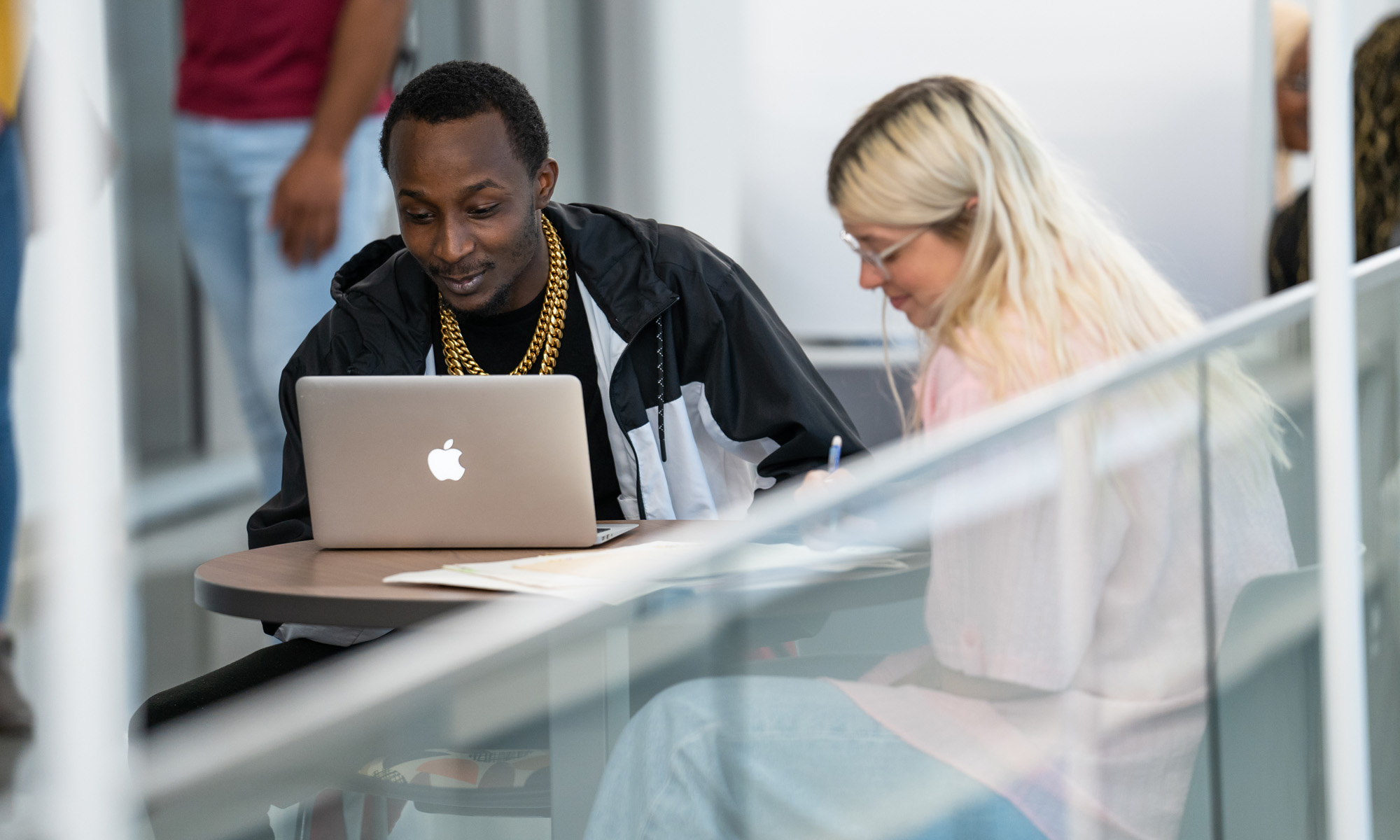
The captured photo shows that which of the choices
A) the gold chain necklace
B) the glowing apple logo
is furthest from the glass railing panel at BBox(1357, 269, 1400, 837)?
the gold chain necklace

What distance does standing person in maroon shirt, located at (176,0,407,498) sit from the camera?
2072 millimetres

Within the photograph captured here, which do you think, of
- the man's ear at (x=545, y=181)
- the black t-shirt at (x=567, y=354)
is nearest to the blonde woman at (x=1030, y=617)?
the black t-shirt at (x=567, y=354)

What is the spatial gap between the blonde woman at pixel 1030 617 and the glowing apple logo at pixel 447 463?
0.46m

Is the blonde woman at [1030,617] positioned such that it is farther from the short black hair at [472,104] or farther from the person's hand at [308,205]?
the person's hand at [308,205]

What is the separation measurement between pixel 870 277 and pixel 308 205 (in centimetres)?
102

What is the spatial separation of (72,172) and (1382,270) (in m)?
1.14

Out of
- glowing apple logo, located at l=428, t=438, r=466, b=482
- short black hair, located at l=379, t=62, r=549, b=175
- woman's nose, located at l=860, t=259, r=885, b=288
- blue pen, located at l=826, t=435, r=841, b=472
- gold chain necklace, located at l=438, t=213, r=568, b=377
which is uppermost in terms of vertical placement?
short black hair, located at l=379, t=62, r=549, b=175

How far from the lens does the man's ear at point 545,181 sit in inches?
74.3

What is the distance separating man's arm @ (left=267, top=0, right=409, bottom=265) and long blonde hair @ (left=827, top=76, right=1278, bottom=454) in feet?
3.09

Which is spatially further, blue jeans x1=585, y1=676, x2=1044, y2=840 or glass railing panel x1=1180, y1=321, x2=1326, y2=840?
glass railing panel x1=1180, y1=321, x2=1326, y2=840

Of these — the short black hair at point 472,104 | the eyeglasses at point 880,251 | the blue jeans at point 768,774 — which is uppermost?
the short black hair at point 472,104

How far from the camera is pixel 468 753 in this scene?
2.01 feet

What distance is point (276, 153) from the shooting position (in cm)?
212

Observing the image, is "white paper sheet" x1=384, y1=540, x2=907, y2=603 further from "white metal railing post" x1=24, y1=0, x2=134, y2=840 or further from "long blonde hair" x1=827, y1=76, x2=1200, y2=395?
"long blonde hair" x1=827, y1=76, x2=1200, y2=395
